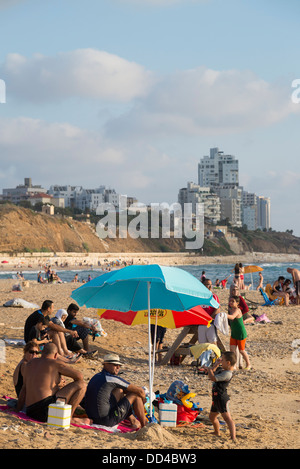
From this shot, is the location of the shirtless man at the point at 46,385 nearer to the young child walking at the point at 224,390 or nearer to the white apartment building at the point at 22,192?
the young child walking at the point at 224,390

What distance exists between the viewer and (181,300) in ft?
23.7

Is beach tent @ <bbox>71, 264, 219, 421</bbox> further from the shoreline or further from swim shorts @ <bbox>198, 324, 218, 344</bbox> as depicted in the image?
the shoreline

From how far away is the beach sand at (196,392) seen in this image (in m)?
5.45

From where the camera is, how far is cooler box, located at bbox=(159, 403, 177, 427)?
6.51 meters

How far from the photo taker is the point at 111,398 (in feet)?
19.7

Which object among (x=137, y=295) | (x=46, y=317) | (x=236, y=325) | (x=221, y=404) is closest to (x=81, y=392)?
(x=221, y=404)

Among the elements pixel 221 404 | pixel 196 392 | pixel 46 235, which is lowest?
pixel 196 392

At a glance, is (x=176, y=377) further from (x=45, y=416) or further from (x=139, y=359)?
(x=45, y=416)

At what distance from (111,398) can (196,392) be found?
3119 millimetres

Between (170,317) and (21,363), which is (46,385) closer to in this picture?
(21,363)

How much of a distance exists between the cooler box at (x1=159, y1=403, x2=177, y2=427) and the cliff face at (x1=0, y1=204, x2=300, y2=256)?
8678cm

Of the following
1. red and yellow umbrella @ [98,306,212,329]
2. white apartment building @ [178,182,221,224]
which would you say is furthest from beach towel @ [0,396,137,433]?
white apartment building @ [178,182,221,224]
